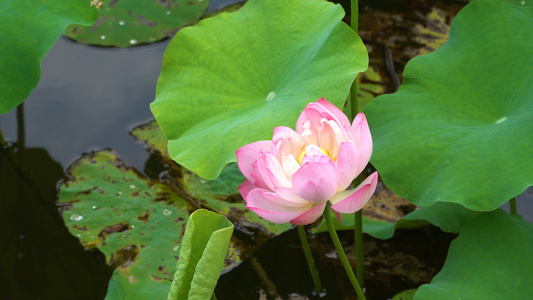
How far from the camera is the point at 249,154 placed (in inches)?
36.8

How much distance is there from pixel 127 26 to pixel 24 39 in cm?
90

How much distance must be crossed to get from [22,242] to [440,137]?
1303mm

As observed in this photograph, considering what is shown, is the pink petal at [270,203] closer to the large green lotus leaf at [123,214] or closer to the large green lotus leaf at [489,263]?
the large green lotus leaf at [489,263]

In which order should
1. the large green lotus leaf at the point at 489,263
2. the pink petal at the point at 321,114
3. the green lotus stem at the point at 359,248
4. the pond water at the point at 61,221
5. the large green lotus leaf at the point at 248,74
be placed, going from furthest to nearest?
the pond water at the point at 61,221 → the green lotus stem at the point at 359,248 → the large green lotus leaf at the point at 248,74 → the large green lotus leaf at the point at 489,263 → the pink petal at the point at 321,114

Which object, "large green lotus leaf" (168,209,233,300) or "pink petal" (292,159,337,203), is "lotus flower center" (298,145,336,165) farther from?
"large green lotus leaf" (168,209,233,300)

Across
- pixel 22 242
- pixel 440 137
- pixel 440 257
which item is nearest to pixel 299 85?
pixel 440 137

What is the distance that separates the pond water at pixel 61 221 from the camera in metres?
1.52

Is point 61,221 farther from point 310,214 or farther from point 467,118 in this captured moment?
point 467,118

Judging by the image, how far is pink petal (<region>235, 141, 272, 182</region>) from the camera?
93cm

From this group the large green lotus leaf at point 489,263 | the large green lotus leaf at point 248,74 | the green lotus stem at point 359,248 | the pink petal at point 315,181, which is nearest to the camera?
the pink petal at point 315,181

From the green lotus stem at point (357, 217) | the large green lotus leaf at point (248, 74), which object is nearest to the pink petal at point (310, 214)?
the large green lotus leaf at point (248, 74)

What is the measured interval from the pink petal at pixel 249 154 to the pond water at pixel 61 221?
2.17 feet

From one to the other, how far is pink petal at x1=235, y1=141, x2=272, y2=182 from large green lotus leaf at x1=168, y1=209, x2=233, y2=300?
0.10 metres

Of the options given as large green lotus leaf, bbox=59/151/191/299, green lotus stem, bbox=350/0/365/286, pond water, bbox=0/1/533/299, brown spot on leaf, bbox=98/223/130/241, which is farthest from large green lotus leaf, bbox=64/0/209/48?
green lotus stem, bbox=350/0/365/286
